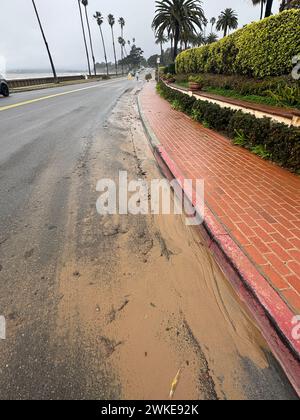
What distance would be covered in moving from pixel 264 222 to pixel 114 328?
2.22 metres

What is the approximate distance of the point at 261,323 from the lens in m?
1.99

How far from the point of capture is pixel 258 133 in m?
5.24

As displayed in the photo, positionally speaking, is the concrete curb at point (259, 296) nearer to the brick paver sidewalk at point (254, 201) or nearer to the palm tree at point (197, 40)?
the brick paver sidewalk at point (254, 201)

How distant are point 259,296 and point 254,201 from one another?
1.77 meters

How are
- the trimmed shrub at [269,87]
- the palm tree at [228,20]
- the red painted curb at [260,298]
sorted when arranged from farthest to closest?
1. the palm tree at [228,20]
2. the trimmed shrub at [269,87]
3. the red painted curb at [260,298]

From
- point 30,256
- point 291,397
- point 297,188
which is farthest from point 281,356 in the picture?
point 297,188

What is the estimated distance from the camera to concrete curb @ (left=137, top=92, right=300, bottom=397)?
68.3 inches

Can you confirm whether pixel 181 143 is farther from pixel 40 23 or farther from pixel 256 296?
pixel 40 23

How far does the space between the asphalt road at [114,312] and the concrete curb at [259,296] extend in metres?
0.08

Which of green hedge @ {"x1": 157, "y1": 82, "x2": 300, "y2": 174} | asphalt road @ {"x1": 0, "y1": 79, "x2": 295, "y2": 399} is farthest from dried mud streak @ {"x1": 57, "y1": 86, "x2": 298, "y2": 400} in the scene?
green hedge @ {"x1": 157, "y1": 82, "x2": 300, "y2": 174}

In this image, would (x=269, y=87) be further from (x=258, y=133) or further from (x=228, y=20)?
(x=228, y=20)

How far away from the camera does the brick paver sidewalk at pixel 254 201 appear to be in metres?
2.41

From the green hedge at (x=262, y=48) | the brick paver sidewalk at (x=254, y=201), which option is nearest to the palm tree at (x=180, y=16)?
the green hedge at (x=262, y=48)

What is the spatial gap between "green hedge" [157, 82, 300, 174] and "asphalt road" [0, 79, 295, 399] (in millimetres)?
2652
